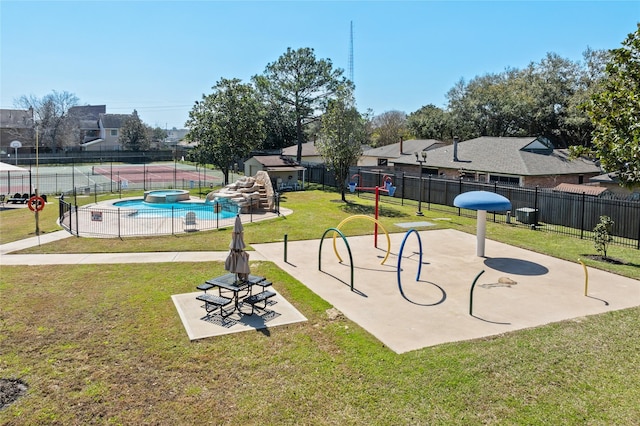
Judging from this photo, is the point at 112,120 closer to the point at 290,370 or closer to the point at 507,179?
the point at 507,179

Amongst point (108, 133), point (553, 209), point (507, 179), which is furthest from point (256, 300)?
point (108, 133)

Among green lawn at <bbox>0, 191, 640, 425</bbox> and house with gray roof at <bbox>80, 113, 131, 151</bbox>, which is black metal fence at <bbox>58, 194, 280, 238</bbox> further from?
house with gray roof at <bbox>80, 113, 131, 151</bbox>

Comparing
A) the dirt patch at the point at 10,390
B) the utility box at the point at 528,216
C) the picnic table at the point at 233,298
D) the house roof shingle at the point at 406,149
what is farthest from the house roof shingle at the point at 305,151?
the dirt patch at the point at 10,390

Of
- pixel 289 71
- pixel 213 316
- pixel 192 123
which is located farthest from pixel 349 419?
pixel 289 71

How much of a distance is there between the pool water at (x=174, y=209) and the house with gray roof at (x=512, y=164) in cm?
1875

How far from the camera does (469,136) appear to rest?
55594 millimetres

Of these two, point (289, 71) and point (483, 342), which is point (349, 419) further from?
point (289, 71)

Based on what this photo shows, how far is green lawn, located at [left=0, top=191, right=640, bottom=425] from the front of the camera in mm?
6836

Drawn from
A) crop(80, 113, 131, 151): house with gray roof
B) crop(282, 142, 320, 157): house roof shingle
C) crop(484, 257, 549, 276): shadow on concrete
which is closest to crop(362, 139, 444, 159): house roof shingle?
crop(282, 142, 320, 157): house roof shingle

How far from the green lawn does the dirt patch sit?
0.14 meters

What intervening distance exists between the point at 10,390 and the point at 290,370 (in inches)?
175

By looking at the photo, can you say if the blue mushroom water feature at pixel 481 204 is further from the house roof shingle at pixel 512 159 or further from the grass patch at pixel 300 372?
the house roof shingle at pixel 512 159

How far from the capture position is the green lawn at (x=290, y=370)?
6.84 meters

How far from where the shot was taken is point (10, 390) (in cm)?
740
